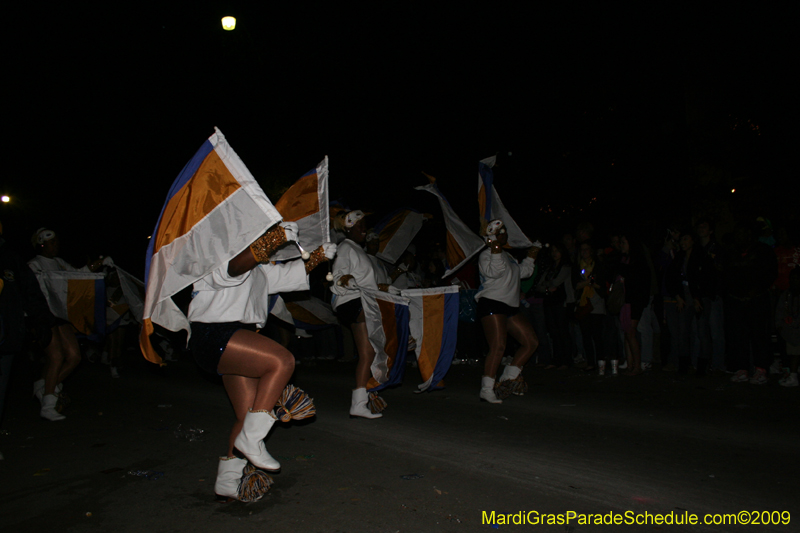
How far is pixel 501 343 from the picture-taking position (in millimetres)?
6816

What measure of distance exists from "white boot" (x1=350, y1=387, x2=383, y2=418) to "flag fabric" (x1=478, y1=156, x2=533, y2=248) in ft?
8.07

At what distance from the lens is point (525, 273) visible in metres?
7.14

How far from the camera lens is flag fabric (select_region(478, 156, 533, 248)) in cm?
715

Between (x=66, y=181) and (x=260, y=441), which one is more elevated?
(x=66, y=181)

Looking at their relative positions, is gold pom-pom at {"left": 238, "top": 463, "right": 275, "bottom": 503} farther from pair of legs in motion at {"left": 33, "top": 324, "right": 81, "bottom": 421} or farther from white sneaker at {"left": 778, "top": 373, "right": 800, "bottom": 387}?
white sneaker at {"left": 778, "top": 373, "right": 800, "bottom": 387}

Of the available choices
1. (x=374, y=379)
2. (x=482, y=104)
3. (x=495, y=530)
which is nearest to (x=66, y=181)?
(x=482, y=104)

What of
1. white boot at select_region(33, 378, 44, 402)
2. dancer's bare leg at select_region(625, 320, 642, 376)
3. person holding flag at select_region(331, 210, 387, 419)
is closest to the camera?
person holding flag at select_region(331, 210, 387, 419)

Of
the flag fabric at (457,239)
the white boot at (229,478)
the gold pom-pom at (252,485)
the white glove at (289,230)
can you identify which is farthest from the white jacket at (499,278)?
the white boot at (229,478)

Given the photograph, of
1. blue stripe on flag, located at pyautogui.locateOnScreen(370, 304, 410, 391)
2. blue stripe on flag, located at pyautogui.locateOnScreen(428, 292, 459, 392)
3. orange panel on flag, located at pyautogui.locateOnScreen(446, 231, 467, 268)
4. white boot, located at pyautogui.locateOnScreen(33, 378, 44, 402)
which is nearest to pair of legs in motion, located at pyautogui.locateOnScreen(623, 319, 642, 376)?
orange panel on flag, located at pyautogui.locateOnScreen(446, 231, 467, 268)

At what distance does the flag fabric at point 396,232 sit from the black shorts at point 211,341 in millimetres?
4287

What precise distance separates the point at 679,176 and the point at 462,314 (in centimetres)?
576

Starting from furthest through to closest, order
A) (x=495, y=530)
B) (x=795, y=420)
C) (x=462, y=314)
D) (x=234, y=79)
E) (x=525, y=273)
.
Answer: (x=234, y=79) < (x=462, y=314) < (x=525, y=273) < (x=795, y=420) < (x=495, y=530)

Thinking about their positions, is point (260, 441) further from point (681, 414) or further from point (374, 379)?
point (681, 414)

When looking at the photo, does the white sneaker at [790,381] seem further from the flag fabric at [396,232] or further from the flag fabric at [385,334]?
the flag fabric at [396,232]
